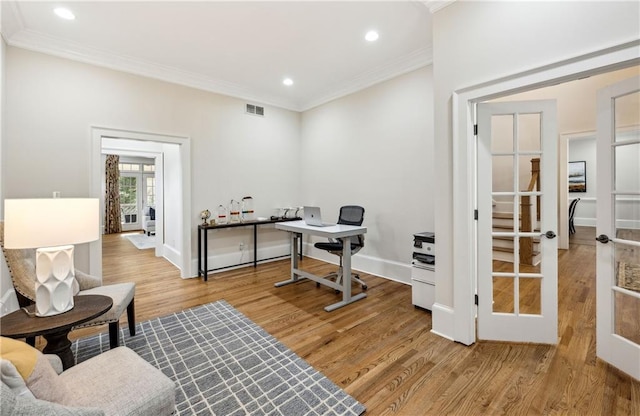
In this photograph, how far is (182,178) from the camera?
418cm

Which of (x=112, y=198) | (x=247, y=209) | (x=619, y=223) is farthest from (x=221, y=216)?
(x=112, y=198)

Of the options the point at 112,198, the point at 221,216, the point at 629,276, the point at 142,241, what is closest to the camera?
the point at 629,276

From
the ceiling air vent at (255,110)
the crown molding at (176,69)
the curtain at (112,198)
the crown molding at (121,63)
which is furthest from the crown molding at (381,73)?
the curtain at (112,198)

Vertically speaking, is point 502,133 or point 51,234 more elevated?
point 502,133

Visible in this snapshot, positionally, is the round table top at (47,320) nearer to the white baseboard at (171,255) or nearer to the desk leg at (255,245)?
the desk leg at (255,245)

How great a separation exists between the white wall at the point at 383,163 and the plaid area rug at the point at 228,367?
7.38ft

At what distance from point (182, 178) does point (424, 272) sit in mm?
3566

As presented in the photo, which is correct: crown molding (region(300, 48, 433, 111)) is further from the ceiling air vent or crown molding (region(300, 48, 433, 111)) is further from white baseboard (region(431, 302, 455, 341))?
white baseboard (region(431, 302, 455, 341))

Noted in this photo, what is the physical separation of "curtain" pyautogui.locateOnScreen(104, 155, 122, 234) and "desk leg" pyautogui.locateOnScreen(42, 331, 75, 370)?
8.76m

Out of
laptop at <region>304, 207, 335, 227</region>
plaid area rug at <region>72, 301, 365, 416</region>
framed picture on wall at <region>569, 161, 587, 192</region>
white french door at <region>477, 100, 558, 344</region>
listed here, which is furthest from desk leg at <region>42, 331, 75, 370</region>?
framed picture on wall at <region>569, 161, 587, 192</region>

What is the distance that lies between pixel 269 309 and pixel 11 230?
2178 mm

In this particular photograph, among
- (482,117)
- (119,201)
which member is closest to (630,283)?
(482,117)

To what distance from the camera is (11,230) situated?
4.96 feet

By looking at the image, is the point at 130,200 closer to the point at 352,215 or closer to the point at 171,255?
the point at 171,255
